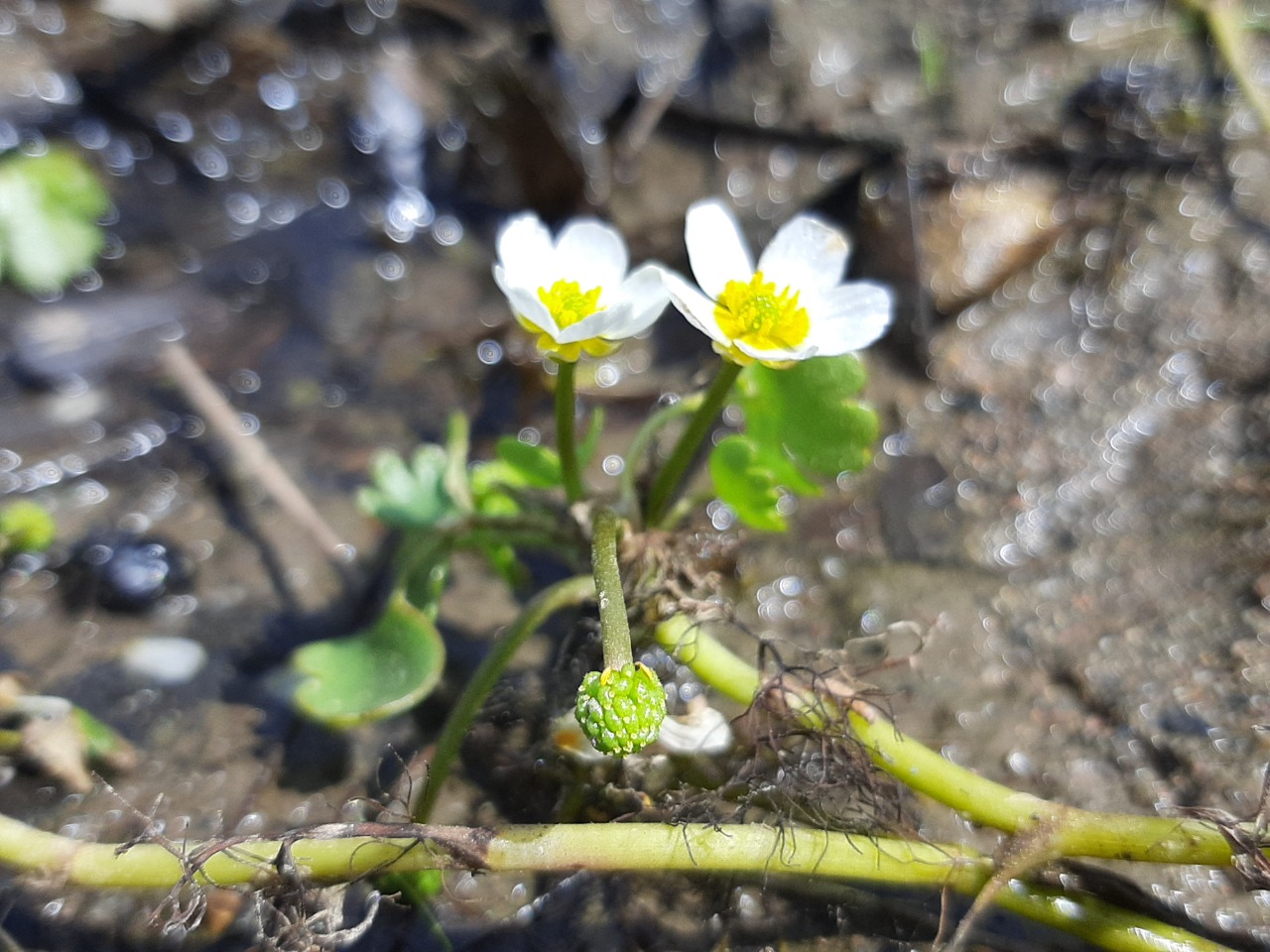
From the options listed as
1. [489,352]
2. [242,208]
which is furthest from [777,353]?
[242,208]

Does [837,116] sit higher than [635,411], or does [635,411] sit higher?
[837,116]

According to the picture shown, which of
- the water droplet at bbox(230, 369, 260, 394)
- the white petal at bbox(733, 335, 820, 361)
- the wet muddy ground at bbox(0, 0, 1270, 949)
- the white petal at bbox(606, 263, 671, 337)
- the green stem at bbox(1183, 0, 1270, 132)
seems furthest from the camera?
the green stem at bbox(1183, 0, 1270, 132)

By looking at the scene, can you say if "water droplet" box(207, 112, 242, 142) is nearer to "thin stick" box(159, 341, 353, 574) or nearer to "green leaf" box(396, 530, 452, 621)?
"thin stick" box(159, 341, 353, 574)

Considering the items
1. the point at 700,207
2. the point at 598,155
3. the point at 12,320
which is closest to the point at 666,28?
the point at 598,155

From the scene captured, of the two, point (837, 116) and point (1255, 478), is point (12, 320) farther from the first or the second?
point (1255, 478)

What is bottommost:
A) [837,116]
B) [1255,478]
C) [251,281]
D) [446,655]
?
[446,655]

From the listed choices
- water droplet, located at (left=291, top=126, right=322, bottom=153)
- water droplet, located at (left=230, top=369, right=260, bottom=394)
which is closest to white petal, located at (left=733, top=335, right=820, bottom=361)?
water droplet, located at (left=230, top=369, right=260, bottom=394)
